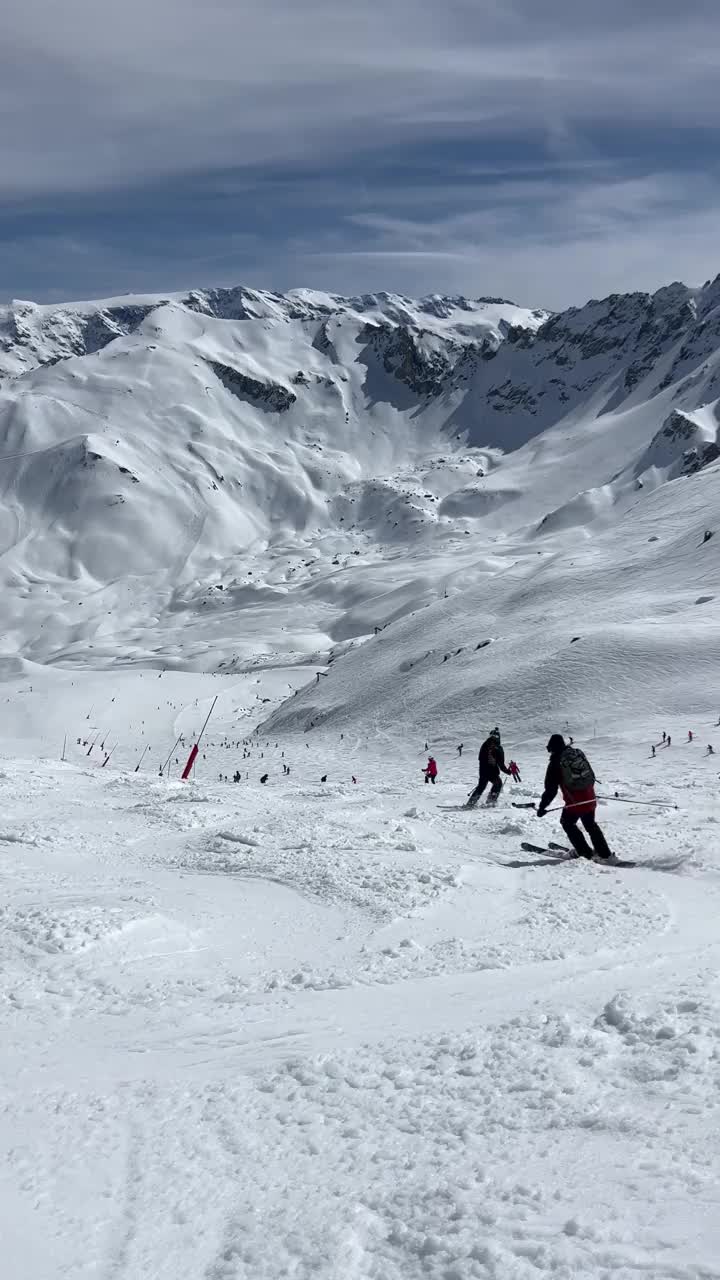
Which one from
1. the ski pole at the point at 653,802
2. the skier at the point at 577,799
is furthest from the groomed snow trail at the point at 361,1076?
the ski pole at the point at 653,802

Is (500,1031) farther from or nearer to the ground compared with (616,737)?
→ nearer to the ground

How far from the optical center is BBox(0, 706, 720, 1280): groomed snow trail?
3.96 meters

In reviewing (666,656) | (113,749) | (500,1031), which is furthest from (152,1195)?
(113,749)

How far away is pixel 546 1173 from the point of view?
4297 mm

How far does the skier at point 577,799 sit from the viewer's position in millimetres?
12359

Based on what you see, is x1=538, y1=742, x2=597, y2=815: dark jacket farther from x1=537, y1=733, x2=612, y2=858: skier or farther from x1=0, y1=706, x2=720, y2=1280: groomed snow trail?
x1=0, y1=706, x2=720, y2=1280: groomed snow trail

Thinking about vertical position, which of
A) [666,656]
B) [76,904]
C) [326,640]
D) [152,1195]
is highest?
[326,640]

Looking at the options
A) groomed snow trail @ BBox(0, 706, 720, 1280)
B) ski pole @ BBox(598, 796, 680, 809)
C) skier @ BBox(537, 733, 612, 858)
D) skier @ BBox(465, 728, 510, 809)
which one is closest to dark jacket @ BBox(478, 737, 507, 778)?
skier @ BBox(465, 728, 510, 809)

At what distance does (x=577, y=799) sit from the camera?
1272 centimetres

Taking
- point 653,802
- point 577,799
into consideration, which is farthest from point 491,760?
point 577,799

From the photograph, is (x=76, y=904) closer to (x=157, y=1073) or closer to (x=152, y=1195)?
(x=157, y=1073)

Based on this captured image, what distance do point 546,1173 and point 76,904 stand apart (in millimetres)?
6324

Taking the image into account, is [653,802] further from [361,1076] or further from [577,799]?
[361,1076]

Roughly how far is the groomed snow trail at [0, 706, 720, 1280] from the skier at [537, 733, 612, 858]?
1.26 m
